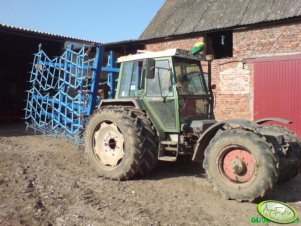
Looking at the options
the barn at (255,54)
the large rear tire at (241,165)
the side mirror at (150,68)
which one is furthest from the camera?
the barn at (255,54)

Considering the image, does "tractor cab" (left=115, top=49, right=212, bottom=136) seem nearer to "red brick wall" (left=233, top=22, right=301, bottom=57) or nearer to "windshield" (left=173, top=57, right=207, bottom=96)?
"windshield" (left=173, top=57, right=207, bottom=96)

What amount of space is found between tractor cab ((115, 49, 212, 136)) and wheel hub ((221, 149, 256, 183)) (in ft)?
3.80

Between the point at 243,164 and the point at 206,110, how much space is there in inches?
71.1

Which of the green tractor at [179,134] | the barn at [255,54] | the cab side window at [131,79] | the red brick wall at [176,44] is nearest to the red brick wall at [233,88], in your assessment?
the barn at [255,54]

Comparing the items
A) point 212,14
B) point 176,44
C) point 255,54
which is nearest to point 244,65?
point 255,54

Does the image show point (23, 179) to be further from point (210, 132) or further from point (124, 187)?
point (210, 132)

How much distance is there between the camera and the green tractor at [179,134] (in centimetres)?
482

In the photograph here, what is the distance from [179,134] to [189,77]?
1.03 m

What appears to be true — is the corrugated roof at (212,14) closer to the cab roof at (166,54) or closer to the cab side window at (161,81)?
the cab roof at (166,54)

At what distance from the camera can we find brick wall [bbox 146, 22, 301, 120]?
10.5 meters

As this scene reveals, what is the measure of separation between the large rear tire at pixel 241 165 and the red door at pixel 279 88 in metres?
5.63

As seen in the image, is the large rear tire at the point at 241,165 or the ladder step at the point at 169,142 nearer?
the large rear tire at the point at 241,165

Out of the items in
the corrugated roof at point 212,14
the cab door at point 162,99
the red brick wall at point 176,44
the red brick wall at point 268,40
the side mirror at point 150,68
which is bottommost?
the cab door at point 162,99

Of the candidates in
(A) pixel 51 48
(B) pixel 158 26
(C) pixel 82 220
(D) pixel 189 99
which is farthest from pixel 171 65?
(A) pixel 51 48
